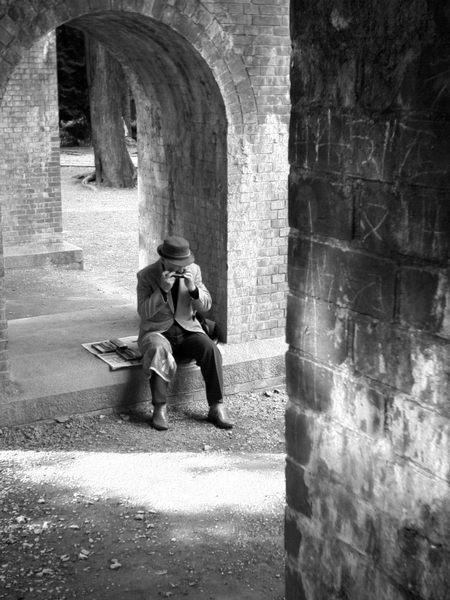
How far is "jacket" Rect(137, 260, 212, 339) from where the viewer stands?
7211 millimetres

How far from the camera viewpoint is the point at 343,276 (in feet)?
6.86

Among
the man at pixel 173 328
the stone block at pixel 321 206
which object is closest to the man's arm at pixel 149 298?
the man at pixel 173 328

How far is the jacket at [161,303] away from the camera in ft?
23.7

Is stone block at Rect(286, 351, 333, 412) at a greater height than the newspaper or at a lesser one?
greater

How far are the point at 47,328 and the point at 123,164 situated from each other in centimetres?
1244

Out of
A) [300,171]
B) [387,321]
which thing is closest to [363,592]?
[387,321]

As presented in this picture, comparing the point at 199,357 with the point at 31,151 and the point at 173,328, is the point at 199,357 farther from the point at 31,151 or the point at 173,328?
the point at 31,151

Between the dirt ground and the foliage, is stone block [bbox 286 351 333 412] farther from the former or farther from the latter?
the foliage

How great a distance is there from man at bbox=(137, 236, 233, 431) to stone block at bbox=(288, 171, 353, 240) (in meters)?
4.81

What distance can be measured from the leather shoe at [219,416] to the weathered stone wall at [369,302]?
4.78 metres

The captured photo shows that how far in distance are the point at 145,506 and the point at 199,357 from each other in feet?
5.74

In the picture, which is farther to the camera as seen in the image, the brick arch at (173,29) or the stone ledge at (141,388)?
the stone ledge at (141,388)

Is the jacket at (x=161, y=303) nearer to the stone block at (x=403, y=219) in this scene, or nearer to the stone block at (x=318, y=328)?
the stone block at (x=318, y=328)

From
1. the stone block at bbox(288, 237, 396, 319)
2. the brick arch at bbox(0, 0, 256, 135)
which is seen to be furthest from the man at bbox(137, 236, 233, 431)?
the stone block at bbox(288, 237, 396, 319)
